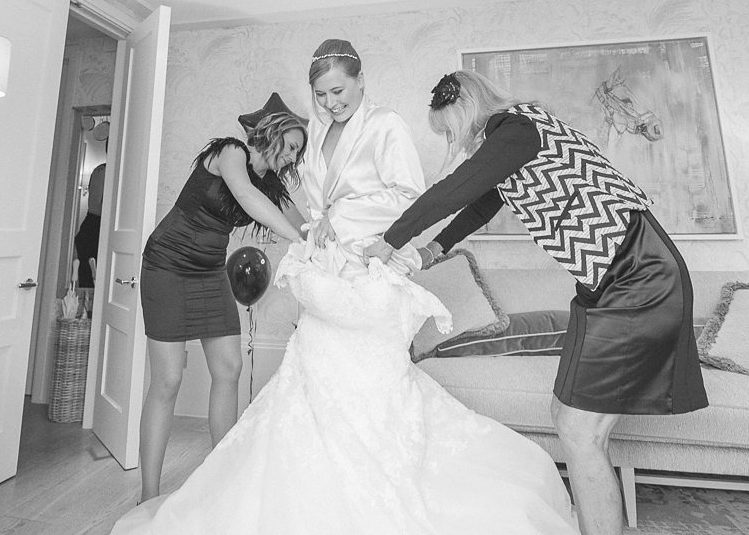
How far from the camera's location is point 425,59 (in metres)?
3.10

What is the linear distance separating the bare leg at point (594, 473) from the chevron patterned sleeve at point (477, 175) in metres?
0.66

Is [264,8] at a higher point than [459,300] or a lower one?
higher

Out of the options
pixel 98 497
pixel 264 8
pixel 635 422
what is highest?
pixel 264 8

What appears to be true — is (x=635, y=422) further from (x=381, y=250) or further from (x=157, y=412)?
(x=157, y=412)

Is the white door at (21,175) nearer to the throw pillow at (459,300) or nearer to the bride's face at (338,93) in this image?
the bride's face at (338,93)

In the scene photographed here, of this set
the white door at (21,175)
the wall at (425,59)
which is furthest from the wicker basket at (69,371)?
the wall at (425,59)

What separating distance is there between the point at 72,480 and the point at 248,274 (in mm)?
1242

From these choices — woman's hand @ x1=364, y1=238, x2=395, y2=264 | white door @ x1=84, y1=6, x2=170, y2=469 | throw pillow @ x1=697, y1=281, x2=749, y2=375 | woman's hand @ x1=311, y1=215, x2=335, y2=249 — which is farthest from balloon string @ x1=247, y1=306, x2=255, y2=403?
throw pillow @ x1=697, y1=281, x2=749, y2=375

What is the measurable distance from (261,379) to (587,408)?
7.73 ft

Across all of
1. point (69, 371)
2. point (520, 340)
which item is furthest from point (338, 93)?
point (69, 371)

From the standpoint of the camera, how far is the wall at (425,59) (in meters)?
2.73

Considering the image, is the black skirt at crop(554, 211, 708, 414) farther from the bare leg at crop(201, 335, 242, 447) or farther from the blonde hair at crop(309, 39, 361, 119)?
the bare leg at crop(201, 335, 242, 447)

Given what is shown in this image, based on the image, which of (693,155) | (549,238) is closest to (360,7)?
(693,155)

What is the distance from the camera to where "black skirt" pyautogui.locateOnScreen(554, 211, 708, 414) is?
1192 millimetres
